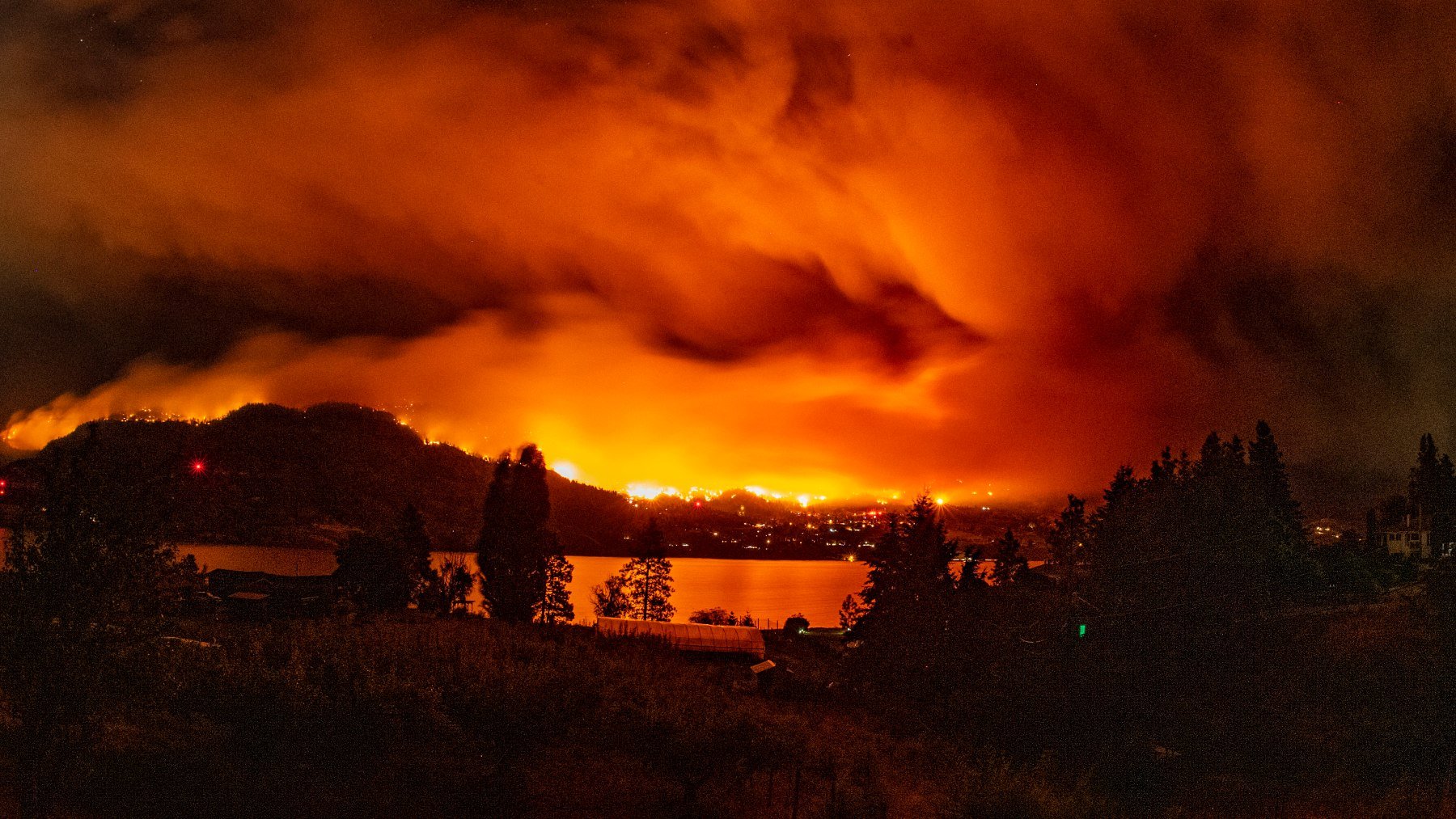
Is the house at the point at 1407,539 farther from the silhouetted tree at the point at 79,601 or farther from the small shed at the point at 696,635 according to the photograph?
the silhouetted tree at the point at 79,601

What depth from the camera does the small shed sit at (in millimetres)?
42469

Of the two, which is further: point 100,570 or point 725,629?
point 725,629

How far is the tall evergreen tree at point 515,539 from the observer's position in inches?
1909

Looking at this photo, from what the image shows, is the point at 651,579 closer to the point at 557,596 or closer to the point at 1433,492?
the point at 557,596

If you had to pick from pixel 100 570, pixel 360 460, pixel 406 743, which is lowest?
pixel 406 743

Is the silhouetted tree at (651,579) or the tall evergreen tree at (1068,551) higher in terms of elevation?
the tall evergreen tree at (1068,551)

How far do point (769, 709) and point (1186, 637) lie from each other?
13.2 metres

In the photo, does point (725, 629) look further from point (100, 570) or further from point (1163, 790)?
point (100, 570)

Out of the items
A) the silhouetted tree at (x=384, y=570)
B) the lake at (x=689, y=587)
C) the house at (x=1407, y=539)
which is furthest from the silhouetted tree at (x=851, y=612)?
the house at (x=1407, y=539)

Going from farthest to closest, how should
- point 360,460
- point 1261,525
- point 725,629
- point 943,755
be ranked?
1. point 360,460
2. point 725,629
3. point 1261,525
4. point 943,755

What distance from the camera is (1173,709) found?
27.0 meters

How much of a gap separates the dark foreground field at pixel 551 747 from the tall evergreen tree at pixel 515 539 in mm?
19374

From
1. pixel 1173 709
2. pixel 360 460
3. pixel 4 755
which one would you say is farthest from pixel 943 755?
pixel 360 460

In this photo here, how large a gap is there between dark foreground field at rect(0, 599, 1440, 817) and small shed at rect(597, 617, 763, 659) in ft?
44.2
